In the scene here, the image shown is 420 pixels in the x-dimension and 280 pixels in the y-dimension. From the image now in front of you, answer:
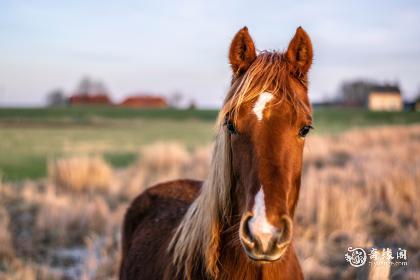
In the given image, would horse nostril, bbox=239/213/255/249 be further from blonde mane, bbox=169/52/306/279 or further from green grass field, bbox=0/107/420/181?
green grass field, bbox=0/107/420/181

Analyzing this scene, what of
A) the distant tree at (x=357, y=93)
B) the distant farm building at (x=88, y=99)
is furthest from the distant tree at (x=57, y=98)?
the distant tree at (x=357, y=93)

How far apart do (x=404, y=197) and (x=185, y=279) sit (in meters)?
6.45

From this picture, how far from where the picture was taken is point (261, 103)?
184 cm

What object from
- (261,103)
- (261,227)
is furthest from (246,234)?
(261,103)

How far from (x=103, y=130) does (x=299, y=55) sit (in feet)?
126

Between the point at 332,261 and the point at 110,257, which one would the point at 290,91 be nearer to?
→ the point at 332,261

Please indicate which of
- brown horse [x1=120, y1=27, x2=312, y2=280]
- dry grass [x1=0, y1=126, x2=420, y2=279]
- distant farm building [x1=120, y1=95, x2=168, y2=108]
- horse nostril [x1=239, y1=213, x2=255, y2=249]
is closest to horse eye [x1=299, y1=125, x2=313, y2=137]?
brown horse [x1=120, y1=27, x2=312, y2=280]

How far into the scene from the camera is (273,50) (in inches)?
84.0

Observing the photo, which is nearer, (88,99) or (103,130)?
(103,130)

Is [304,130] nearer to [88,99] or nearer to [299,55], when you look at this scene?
[299,55]

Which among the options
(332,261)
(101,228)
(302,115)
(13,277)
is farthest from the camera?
(101,228)

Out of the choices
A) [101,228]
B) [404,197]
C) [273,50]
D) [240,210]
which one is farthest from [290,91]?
[404,197]

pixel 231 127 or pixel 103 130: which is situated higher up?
pixel 231 127

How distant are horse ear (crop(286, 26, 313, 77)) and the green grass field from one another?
628 cm
